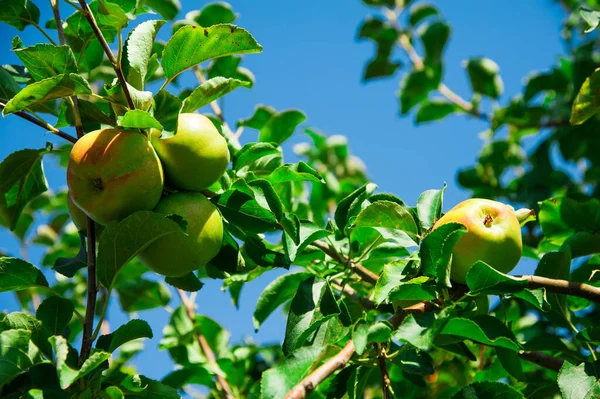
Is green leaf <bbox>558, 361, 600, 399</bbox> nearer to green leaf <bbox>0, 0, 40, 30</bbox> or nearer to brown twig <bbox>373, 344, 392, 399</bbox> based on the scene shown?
brown twig <bbox>373, 344, 392, 399</bbox>

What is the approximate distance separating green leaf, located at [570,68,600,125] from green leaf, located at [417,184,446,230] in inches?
22.6

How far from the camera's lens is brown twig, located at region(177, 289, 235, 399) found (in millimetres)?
2469

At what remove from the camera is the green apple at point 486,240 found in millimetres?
1526

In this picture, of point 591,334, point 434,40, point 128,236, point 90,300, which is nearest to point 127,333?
point 90,300

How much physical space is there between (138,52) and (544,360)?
1.32m

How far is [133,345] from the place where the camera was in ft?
10.9

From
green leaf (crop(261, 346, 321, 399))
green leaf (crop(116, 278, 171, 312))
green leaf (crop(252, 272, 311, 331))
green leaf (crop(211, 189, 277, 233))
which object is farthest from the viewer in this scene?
green leaf (crop(116, 278, 171, 312))

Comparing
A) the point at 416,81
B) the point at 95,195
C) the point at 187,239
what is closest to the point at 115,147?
the point at 95,195

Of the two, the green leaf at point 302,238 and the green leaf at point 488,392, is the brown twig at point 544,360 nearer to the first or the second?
the green leaf at point 488,392

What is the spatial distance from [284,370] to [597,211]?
1143mm

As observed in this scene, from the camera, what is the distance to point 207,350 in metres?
2.66

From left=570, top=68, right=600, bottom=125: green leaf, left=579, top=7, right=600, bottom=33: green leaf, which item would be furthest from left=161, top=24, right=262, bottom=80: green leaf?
left=570, top=68, right=600, bottom=125: green leaf

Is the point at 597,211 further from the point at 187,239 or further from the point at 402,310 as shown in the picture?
the point at 187,239

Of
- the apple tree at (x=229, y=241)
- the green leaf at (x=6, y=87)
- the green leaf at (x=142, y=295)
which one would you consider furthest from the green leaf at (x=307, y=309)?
the green leaf at (x=142, y=295)
